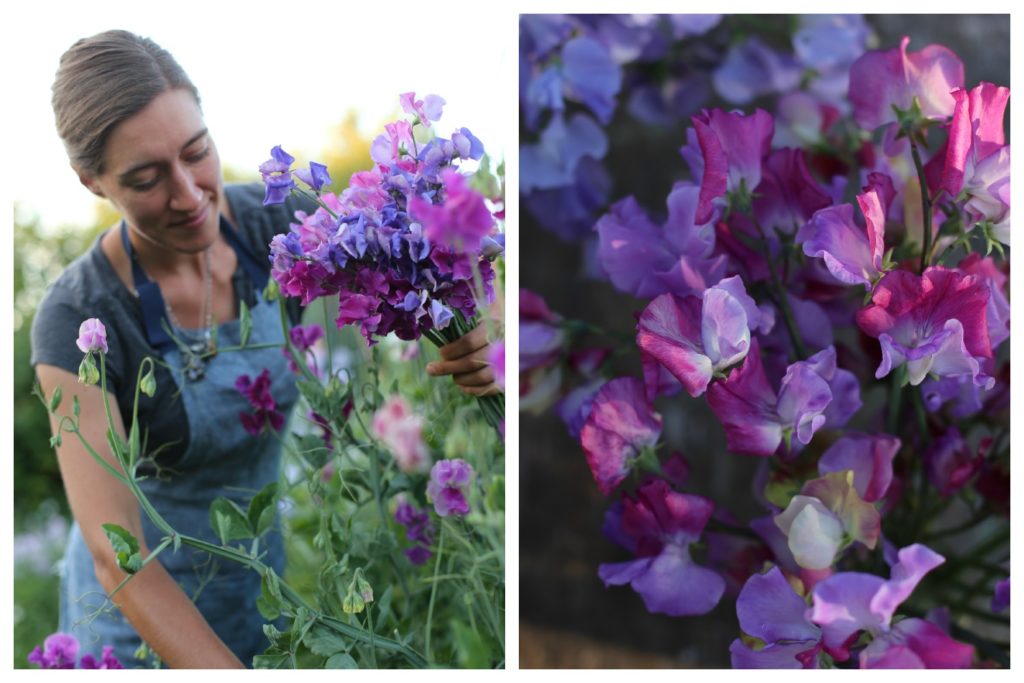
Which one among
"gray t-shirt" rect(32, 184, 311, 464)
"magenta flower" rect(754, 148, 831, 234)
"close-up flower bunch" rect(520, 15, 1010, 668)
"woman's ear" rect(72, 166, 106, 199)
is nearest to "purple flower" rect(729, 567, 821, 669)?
"close-up flower bunch" rect(520, 15, 1010, 668)

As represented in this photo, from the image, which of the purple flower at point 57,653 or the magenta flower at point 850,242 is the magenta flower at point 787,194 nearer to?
the magenta flower at point 850,242

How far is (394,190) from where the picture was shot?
0.53 metres

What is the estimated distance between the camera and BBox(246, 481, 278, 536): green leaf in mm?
Result: 580

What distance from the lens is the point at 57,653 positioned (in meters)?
0.62

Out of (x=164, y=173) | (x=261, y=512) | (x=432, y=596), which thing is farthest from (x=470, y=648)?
(x=164, y=173)

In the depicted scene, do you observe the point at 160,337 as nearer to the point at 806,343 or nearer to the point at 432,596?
the point at 432,596

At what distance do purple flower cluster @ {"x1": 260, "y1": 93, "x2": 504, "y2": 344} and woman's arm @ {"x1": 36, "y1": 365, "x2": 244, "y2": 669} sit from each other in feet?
0.51

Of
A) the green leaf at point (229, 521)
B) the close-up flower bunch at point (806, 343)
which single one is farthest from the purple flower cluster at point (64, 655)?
the close-up flower bunch at point (806, 343)

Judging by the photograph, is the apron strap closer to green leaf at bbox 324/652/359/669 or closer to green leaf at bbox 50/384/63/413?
green leaf at bbox 50/384/63/413

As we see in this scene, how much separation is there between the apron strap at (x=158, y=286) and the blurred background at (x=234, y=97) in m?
0.03

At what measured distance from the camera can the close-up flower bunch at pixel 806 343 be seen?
0.51 meters
